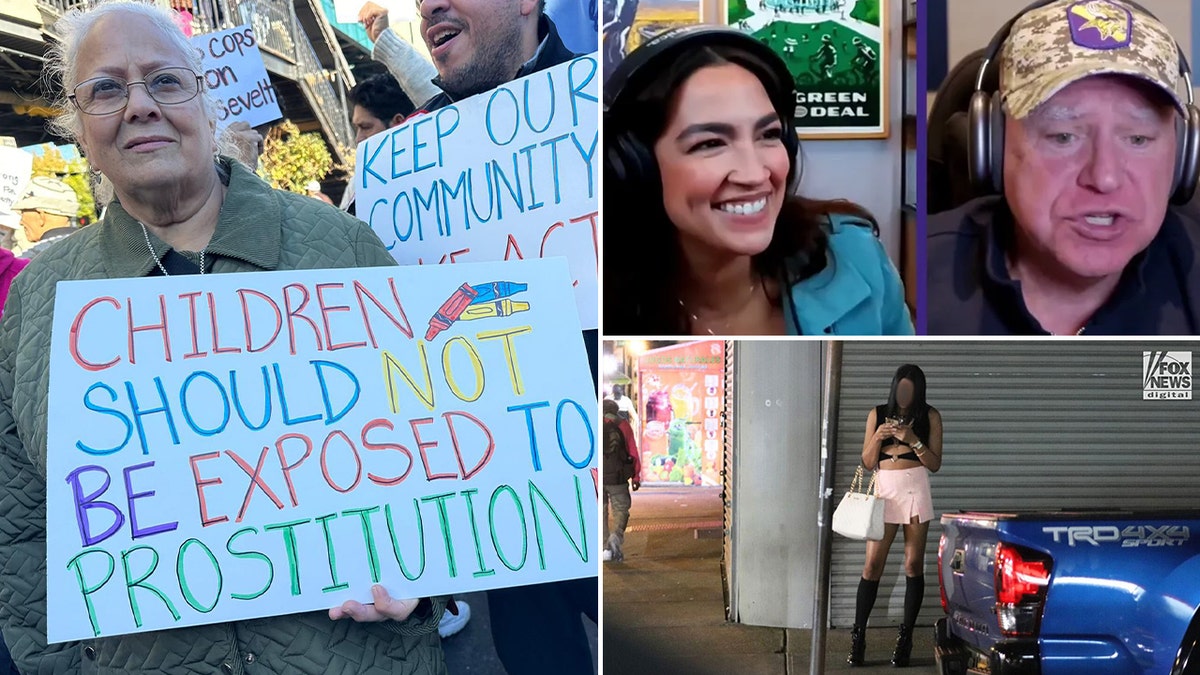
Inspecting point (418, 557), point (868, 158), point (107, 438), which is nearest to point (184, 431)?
point (107, 438)

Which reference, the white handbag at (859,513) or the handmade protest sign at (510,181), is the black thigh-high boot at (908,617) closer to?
the white handbag at (859,513)

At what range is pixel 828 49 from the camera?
131 inches

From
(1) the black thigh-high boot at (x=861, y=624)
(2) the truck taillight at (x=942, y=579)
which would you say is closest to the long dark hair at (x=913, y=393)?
(2) the truck taillight at (x=942, y=579)

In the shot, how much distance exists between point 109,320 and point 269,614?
788mm

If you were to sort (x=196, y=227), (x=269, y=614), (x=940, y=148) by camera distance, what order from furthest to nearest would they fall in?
(x=940, y=148), (x=196, y=227), (x=269, y=614)

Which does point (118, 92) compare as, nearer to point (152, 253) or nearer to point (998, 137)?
point (152, 253)

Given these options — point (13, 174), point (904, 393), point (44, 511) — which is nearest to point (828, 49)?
point (904, 393)

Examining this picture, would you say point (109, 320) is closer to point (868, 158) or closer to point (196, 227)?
point (196, 227)

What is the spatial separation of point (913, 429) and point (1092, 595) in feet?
2.89

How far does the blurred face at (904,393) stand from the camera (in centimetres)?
373

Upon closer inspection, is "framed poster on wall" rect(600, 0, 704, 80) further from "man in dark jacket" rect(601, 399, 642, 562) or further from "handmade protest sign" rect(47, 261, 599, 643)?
"man in dark jacket" rect(601, 399, 642, 562)

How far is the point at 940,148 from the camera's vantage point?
328cm

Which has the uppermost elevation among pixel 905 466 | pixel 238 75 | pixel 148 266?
pixel 238 75

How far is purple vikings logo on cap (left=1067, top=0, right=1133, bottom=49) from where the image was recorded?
10.5 feet
